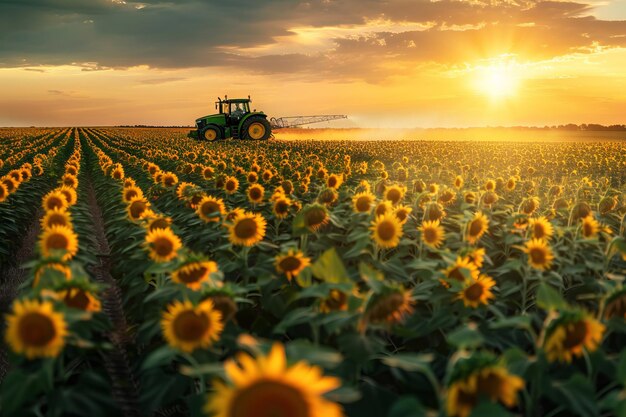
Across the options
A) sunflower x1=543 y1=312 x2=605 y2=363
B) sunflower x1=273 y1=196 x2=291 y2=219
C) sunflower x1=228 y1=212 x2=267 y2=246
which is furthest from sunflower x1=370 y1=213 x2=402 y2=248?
sunflower x1=543 y1=312 x2=605 y2=363

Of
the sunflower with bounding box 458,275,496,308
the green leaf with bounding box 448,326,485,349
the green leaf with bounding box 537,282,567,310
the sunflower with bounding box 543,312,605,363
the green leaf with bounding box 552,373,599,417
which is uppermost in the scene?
the green leaf with bounding box 537,282,567,310

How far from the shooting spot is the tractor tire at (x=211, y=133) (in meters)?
35.5

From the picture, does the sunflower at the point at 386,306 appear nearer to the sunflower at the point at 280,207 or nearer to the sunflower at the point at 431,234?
the sunflower at the point at 431,234

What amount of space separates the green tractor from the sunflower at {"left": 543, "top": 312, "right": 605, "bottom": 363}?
109ft

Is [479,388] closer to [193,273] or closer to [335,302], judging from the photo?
[335,302]

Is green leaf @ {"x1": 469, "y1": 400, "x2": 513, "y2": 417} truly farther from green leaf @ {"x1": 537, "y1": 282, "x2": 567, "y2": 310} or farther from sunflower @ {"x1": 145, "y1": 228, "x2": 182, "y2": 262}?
sunflower @ {"x1": 145, "y1": 228, "x2": 182, "y2": 262}

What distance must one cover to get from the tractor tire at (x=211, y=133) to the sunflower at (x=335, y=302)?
33.2 metres

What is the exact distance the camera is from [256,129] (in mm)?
35188

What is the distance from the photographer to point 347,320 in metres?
2.60

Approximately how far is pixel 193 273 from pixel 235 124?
3332cm

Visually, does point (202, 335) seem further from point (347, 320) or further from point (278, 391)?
point (278, 391)

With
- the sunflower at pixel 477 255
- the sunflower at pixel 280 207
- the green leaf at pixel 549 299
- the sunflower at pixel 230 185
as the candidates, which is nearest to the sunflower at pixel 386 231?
the sunflower at pixel 477 255

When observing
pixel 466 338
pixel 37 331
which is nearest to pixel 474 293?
pixel 466 338

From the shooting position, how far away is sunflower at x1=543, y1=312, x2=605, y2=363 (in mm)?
2342
